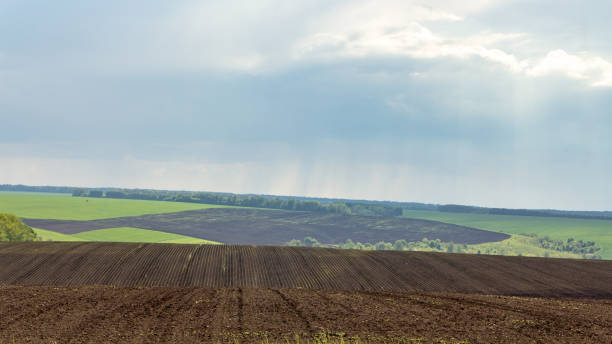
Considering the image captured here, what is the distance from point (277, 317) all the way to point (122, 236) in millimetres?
77372

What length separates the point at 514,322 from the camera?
2138 cm

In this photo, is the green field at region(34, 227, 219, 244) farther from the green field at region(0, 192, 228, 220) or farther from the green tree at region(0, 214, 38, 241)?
the green field at region(0, 192, 228, 220)

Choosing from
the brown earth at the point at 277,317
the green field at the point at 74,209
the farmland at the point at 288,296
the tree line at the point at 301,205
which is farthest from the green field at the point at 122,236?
the tree line at the point at 301,205

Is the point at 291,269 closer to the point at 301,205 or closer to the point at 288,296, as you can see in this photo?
the point at 288,296

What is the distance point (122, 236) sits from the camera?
91.9 meters

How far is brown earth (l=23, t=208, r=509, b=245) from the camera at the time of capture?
104869 mm

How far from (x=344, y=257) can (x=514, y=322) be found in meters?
21.7

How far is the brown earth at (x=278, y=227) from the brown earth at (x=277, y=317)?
72.9 meters

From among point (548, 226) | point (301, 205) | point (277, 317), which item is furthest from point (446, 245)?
point (277, 317)

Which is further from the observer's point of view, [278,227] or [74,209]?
[74,209]

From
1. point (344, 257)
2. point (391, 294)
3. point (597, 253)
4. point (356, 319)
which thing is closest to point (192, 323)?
point (356, 319)

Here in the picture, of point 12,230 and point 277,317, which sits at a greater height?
point 277,317

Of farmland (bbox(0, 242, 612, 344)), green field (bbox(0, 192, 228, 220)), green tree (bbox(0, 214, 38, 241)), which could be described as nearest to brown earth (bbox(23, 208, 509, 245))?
green field (bbox(0, 192, 228, 220))

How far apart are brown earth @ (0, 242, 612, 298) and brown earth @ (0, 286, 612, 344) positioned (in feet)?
18.8
